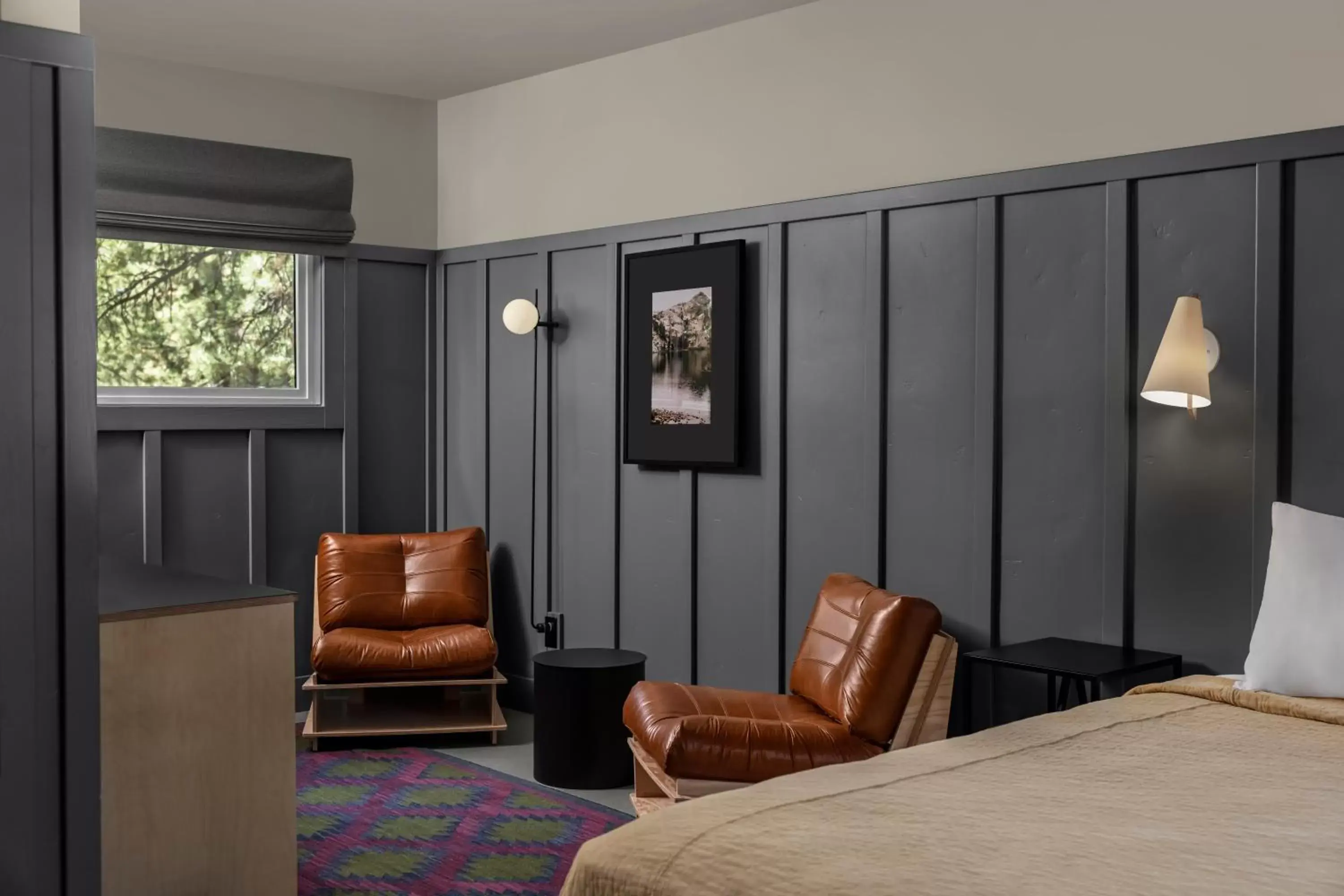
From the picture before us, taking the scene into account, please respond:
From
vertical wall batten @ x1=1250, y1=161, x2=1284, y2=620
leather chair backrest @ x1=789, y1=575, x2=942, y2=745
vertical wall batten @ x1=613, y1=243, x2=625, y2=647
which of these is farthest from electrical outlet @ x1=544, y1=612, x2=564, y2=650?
vertical wall batten @ x1=1250, y1=161, x2=1284, y2=620

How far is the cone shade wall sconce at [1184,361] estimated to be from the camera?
3.36 m

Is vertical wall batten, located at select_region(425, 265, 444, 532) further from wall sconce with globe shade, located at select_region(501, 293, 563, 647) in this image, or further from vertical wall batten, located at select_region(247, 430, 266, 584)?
vertical wall batten, located at select_region(247, 430, 266, 584)

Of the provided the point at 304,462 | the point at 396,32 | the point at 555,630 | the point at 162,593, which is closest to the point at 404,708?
the point at 555,630

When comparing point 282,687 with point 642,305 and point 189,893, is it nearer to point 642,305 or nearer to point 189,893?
point 189,893

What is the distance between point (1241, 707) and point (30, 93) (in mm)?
2983

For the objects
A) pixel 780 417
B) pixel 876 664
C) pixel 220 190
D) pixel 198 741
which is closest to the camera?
pixel 198 741

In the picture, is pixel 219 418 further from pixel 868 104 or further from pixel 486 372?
pixel 868 104

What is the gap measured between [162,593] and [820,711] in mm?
1972

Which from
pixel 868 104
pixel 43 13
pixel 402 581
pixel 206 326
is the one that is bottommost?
pixel 402 581

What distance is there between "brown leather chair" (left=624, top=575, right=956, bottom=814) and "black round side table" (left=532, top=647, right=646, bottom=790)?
454 millimetres

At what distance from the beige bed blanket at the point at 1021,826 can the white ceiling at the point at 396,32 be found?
312 cm

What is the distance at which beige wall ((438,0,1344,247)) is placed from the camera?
11.7 ft

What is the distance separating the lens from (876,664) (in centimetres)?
363

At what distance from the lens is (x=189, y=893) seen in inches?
114
